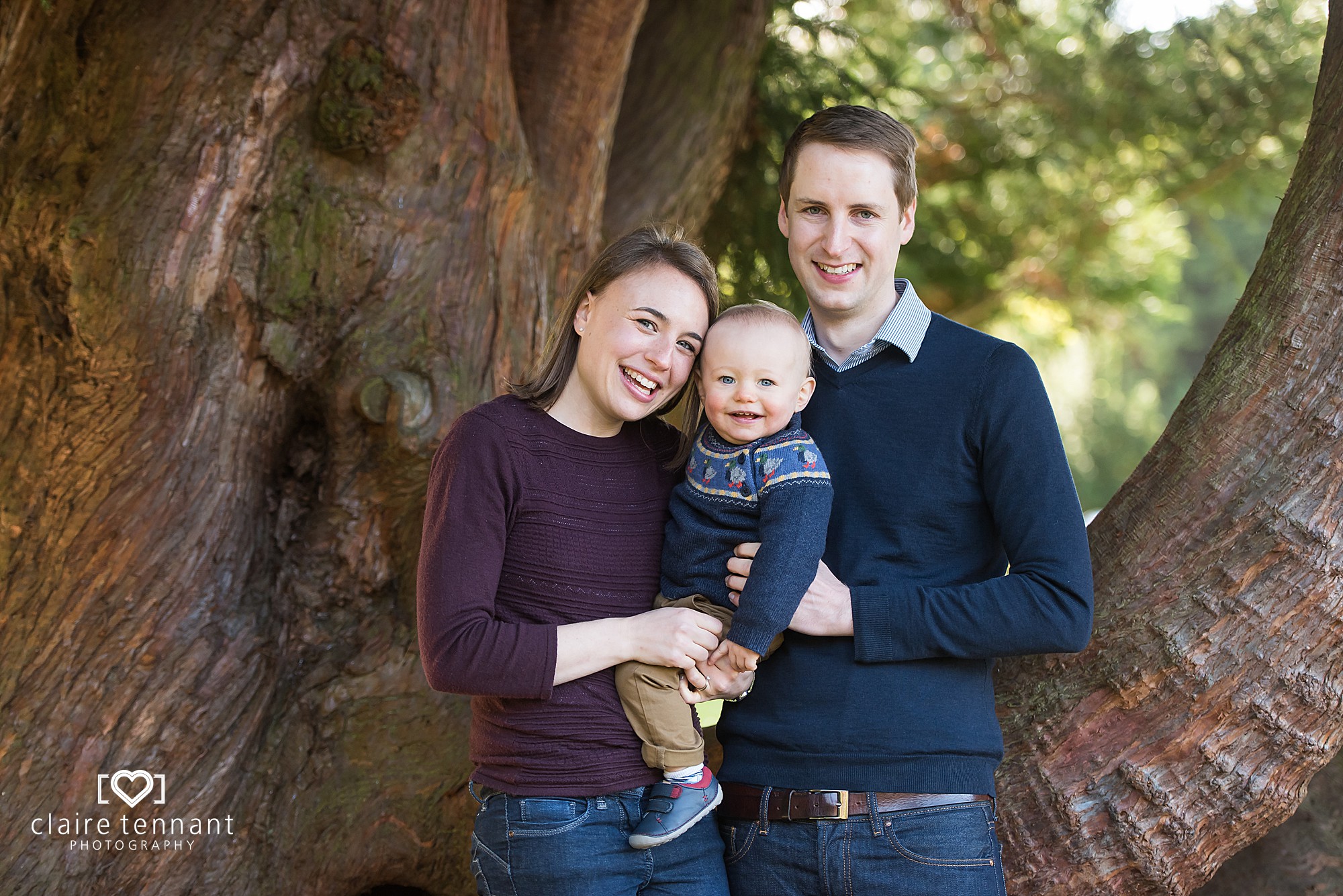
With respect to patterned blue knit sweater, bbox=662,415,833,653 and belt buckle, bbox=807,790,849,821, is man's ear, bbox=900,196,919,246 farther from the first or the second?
belt buckle, bbox=807,790,849,821

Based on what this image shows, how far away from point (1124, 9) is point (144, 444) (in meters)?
5.66

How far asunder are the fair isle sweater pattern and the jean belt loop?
676 mm

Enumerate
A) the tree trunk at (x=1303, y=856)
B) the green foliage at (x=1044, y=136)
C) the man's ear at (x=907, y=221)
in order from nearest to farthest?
the man's ear at (x=907, y=221)
the tree trunk at (x=1303, y=856)
the green foliage at (x=1044, y=136)

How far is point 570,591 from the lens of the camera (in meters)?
2.37

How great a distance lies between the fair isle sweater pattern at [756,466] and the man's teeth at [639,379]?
0.20 meters

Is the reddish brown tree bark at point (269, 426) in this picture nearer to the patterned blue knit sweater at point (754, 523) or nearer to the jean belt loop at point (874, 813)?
the jean belt loop at point (874, 813)

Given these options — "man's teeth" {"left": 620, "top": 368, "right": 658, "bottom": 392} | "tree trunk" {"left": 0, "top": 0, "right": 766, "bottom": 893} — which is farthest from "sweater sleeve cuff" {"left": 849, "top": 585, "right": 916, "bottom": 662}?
"tree trunk" {"left": 0, "top": 0, "right": 766, "bottom": 893}

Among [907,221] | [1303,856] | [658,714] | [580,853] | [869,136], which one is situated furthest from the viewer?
[1303,856]

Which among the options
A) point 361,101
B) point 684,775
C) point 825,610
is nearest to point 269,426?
point 361,101

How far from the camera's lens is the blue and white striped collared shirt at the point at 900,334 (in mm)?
2479

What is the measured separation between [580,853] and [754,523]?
0.80m

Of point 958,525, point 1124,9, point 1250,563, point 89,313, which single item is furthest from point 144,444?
point 1124,9

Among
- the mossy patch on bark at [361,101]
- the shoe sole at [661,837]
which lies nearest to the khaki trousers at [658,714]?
the shoe sole at [661,837]

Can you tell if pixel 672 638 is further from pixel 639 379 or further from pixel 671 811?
pixel 639 379
